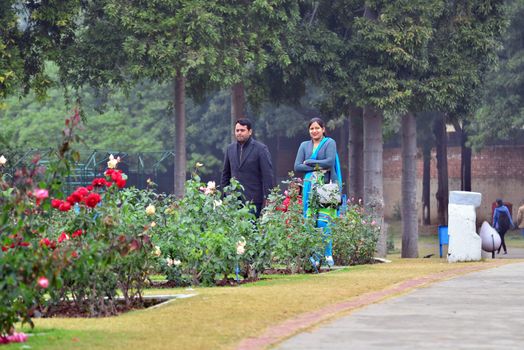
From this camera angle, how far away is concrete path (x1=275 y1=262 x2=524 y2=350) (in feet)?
31.7

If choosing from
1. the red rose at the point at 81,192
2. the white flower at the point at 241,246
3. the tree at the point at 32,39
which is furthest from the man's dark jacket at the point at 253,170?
the tree at the point at 32,39

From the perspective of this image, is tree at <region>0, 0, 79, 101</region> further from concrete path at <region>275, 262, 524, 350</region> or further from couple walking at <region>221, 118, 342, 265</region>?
concrete path at <region>275, 262, 524, 350</region>

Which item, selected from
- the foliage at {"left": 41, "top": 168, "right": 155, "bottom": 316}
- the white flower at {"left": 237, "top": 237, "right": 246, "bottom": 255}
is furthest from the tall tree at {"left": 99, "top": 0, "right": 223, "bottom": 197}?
the foliage at {"left": 41, "top": 168, "right": 155, "bottom": 316}

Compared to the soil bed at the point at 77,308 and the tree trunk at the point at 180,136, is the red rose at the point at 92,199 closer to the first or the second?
the soil bed at the point at 77,308

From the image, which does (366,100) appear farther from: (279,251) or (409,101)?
(279,251)

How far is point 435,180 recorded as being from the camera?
221 ft

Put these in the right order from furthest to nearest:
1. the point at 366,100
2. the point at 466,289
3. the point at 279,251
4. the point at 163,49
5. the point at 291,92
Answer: the point at 291,92 → the point at 366,100 → the point at 163,49 → the point at 279,251 → the point at 466,289

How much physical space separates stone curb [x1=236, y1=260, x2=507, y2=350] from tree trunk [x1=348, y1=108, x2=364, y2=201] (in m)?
19.9

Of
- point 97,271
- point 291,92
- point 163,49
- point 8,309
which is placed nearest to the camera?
point 8,309

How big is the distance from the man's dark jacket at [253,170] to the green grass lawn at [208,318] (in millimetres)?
1393

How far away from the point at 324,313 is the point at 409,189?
24.5 m

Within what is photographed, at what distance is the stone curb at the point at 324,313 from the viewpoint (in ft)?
31.8

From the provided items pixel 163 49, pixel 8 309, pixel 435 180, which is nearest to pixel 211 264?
pixel 8 309

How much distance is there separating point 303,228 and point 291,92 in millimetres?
18582
